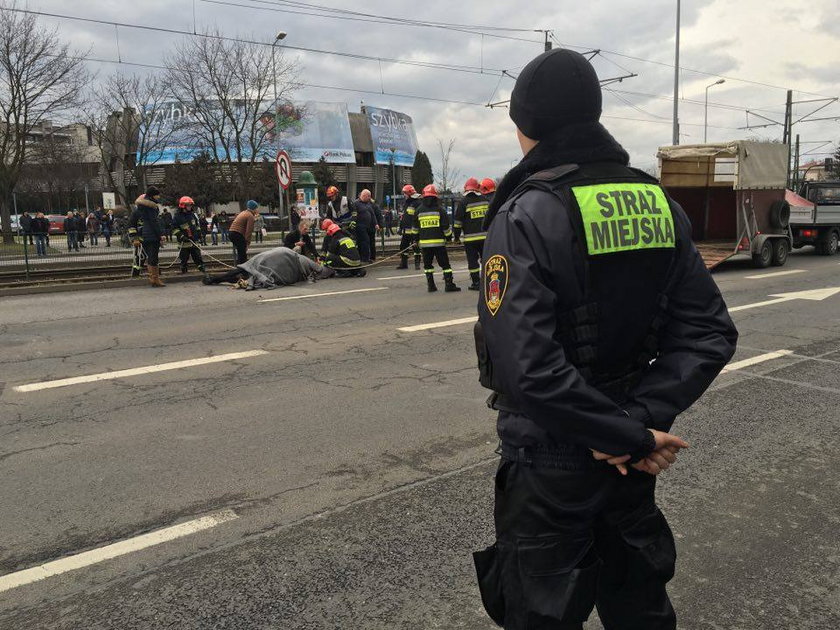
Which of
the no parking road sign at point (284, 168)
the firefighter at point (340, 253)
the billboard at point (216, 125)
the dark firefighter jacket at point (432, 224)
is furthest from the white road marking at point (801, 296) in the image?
the billboard at point (216, 125)

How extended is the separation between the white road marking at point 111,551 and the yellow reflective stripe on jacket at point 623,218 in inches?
103

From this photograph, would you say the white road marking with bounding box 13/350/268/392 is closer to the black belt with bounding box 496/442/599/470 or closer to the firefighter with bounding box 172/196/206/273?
the black belt with bounding box 496/442/599/470

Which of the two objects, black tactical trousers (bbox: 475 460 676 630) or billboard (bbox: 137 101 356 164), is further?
billboard (bbox: 137 101 356 164)

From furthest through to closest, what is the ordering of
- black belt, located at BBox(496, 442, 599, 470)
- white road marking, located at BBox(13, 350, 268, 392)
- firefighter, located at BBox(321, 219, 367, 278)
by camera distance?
firefighter, located at BBox(321, 219, 367, 278), white road marking, located at BBox(13, 350, 268, 392), black belt, located at BBox(496, 442, 599, 470)

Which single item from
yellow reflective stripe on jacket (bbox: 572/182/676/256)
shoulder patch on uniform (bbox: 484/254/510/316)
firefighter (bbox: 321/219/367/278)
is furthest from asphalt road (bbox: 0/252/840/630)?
firefighter (bbox: 321/219/367/278)

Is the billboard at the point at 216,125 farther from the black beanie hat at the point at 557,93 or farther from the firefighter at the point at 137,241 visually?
the black beanie hat at the point at 557,93

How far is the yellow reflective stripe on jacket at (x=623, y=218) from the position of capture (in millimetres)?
1668

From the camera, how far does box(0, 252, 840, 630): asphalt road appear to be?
2719mm

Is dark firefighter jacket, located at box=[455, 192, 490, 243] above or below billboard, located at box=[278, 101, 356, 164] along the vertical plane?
below

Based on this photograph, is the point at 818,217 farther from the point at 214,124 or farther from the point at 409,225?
the point at 214,124

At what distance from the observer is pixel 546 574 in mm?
1639

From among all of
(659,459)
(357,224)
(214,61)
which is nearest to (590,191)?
(659,459)

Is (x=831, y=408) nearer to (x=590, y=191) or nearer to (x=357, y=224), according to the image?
(x=590, y=191)

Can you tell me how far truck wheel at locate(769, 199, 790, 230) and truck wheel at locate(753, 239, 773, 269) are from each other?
44cm
